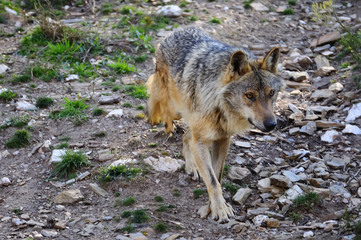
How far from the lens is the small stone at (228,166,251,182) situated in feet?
21.0

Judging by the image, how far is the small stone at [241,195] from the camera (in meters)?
5.85

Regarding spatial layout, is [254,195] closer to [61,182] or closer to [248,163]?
[248,163]

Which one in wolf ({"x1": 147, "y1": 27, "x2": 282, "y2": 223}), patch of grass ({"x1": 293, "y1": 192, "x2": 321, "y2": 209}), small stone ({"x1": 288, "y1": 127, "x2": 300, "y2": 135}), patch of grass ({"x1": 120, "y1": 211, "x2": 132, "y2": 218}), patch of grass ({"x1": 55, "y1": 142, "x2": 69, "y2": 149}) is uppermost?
wolf ({"x1": 147, "y1": 27, "x2": 282, "y2": 223})

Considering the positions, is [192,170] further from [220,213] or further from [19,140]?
[19,140]

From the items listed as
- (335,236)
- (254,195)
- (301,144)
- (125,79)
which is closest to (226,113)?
(254,195)

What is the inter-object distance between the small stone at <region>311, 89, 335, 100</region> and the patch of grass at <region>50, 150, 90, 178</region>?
4272 mm

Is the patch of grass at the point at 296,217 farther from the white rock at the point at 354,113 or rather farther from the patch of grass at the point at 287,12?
the patch of grass at the point at 287,12

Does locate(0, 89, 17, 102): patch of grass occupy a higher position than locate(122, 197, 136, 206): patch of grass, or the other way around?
locate(0, 89, 17, 102): patch of grass

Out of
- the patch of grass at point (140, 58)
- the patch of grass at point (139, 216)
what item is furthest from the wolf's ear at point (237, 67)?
the patch of grass at point (140, 58)

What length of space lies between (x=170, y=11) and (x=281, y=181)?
637 centimetres

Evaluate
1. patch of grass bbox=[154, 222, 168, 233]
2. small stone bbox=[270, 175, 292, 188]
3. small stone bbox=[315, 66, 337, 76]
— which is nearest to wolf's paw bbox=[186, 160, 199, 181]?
small stone bbox=[270, 175, 292, 188]

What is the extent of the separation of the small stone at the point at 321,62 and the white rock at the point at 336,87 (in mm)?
979

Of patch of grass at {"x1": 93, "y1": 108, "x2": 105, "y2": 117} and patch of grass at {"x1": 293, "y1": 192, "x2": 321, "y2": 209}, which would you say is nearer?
patch of grass at {"x1": 293, "y1": 192, "x2": 321, "y2": 209}

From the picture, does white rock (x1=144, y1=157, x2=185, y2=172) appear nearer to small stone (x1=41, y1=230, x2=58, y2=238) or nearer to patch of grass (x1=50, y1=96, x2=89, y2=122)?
patch of grass (x1=50, y1=96, x2=89, y2=122)
